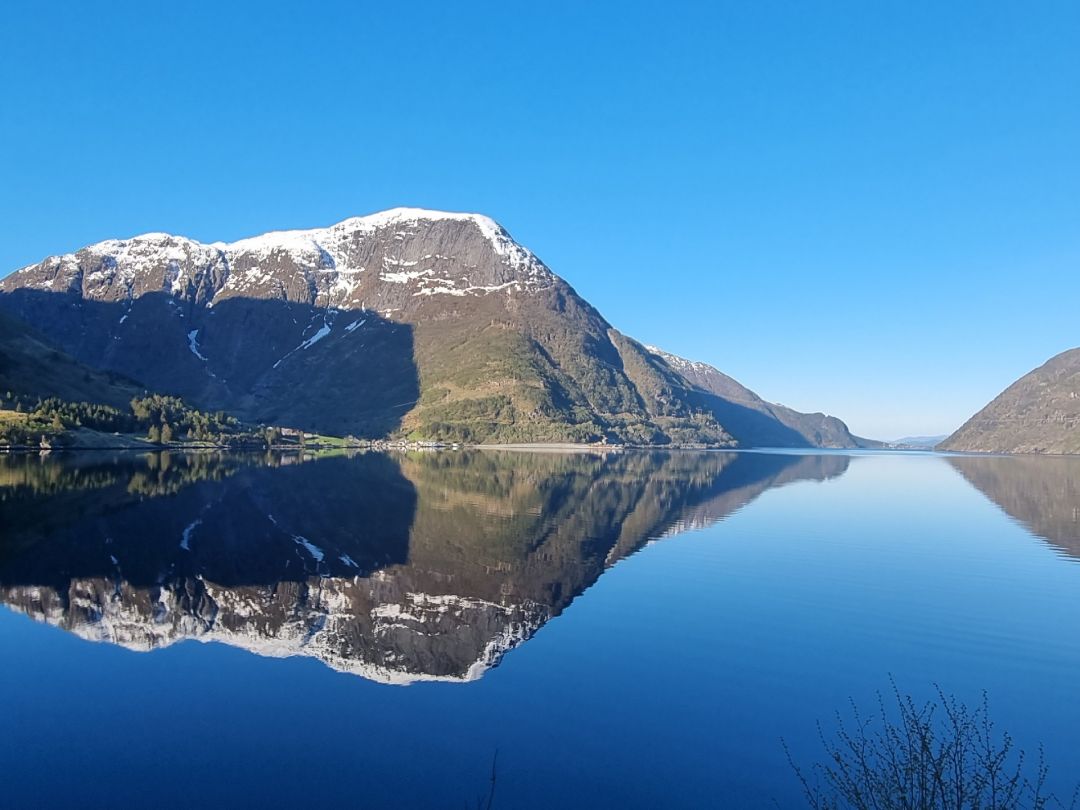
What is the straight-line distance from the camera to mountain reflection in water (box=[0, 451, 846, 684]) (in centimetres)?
2869

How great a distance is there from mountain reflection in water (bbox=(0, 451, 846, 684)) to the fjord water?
9.9 inches

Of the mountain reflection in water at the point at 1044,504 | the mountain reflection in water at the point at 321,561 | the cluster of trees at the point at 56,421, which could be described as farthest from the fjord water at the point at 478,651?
the cluster of trees at the point at 56,421

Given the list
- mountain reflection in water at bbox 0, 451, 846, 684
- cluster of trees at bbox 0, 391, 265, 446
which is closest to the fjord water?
mountain reflection in water at bbox 0, 451, 846, 684

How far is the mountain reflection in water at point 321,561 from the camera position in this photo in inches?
1129

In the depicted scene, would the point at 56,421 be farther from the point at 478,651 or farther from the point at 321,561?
the point at 478,651

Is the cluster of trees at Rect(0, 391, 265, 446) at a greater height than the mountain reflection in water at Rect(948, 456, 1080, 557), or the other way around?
the cluster of trees at Rect(0, 391, 265, 446)

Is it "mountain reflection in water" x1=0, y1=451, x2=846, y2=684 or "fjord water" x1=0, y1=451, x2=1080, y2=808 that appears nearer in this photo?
"fjord water" x1=0, y1=451, x2=1080, y2=808

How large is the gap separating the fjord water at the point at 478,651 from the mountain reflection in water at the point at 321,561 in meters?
0.25

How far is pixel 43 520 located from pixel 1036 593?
6657 cm

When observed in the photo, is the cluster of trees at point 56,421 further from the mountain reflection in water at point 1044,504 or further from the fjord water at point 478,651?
the mountain reflection in water at point 1044,504

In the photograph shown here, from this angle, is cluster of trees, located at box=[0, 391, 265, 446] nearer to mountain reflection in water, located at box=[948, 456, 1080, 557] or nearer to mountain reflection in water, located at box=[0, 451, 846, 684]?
mountain reflection in water, located at box=[0, 451, 846, 684]

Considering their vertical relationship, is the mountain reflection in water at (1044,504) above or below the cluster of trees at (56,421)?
below

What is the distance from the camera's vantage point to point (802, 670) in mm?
26547

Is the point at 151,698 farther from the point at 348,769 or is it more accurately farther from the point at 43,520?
the point at 43,520
